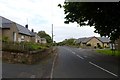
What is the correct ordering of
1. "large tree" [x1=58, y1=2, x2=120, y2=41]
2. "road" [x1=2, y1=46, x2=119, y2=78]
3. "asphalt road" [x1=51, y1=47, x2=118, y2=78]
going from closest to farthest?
1. "road" [x1=2, y1=46, x2=119, y2=78]
2. "asphalt road" [x1=51, y1=47, x2=118, y2=78]
3. "large tree" [x1=58, y1=2, x2=120, y2=41]

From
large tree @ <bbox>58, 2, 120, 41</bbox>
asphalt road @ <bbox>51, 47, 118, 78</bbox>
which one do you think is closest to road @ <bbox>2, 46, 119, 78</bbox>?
asphalt road @ <bbox>51, 47, 118, 78</bbox>

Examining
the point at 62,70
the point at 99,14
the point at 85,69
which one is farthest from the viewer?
the point at 99,14

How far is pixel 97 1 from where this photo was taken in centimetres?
2308

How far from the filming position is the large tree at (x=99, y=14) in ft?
82.6

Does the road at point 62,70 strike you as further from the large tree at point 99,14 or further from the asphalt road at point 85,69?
the large tree at point 99,14

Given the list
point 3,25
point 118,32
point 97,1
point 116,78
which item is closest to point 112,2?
point 97,1

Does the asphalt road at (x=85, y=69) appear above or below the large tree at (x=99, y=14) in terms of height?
below

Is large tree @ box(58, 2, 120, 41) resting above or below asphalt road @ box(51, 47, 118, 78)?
above

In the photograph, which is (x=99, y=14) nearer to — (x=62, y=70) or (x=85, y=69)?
(x=85, y=69)

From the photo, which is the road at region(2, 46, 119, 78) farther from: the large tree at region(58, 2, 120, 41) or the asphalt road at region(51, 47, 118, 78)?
the large tree at region(58, 2, 120, 41)

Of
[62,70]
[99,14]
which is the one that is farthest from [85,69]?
[99,14]

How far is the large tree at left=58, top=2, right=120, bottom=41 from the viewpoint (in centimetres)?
2517

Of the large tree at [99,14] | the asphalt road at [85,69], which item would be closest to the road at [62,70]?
the asphalt road at [85,69]

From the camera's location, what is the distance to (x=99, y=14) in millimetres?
28422
